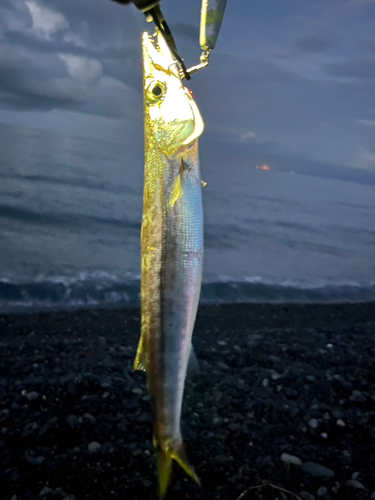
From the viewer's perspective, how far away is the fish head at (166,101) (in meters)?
2.29

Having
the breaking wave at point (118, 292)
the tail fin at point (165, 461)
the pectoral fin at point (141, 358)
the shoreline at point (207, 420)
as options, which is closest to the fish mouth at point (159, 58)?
the pectoral fin at point (141, 358)

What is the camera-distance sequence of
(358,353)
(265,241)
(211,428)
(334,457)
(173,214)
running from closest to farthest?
(173,214), (334,457), (211,428), (358,353), (265,241)

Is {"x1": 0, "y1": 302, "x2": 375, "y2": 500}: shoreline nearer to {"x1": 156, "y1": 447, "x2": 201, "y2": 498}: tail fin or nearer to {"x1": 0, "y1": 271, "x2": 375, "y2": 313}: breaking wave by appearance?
{"x1": 156, "y1": 447, "x2": 201, "y2": 498}: tail fin

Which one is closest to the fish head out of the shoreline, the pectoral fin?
the pectoral fin

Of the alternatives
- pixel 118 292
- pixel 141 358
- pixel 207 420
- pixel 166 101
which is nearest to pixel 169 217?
pixel 166 101

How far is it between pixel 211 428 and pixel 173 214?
362 centimetres

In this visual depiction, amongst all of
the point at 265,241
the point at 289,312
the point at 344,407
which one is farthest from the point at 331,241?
the point at 344,407

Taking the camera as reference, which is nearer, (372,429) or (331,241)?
(372,429)

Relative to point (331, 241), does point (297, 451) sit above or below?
below

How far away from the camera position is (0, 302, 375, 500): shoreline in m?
4.18

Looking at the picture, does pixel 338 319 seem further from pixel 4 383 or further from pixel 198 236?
pixel 198 236

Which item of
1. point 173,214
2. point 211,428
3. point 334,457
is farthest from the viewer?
point 211,428

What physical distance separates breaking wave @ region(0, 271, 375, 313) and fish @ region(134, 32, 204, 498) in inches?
414

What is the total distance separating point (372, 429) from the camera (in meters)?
5.09
